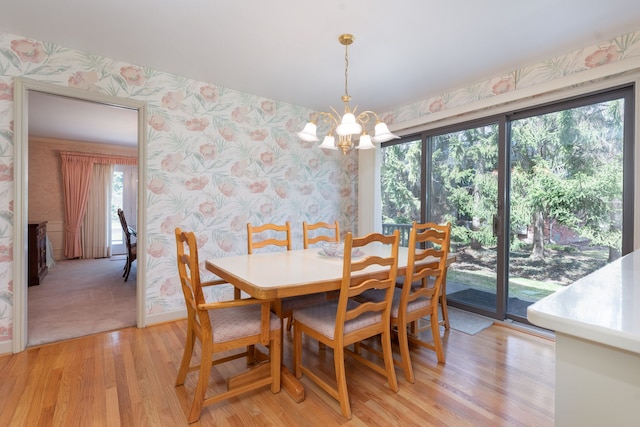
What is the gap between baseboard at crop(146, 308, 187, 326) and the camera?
2805 millimetres

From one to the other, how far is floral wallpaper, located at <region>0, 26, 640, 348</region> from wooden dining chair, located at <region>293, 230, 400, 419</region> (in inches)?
65.8

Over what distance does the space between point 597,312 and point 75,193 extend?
7591 millimetres

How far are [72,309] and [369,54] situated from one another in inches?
151

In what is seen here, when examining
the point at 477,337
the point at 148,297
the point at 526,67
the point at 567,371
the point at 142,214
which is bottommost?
the point at 477,337

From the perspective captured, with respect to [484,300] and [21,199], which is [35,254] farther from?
[484,300]

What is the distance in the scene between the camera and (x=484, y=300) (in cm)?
316

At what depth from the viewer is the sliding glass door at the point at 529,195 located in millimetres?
2367

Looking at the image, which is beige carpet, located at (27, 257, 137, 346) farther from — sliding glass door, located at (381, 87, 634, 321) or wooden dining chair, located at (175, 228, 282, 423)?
sliding glass door, located at (381, 87, 634, 321)

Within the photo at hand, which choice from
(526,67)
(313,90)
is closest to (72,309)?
(313,90)

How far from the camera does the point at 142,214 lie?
9.07 feet

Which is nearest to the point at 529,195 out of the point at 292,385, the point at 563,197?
the point at 563,197

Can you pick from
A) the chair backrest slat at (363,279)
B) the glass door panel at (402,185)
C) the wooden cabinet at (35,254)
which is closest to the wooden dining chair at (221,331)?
the chair backrest slat at (363,279)

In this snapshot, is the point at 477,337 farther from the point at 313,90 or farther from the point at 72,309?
the point at 72,309

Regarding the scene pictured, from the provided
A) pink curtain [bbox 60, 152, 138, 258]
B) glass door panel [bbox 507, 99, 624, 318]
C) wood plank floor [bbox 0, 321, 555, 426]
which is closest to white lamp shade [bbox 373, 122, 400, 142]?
glass door panel [bbox 507, 99, 624, 318]
